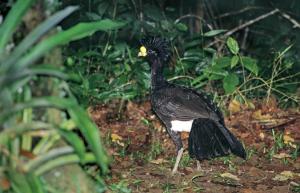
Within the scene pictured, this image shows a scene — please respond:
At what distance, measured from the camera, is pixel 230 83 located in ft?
23.0

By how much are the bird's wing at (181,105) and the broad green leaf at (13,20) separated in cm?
255

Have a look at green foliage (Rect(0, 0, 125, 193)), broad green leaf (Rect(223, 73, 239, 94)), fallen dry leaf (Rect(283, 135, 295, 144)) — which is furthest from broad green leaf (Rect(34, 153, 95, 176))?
broad green leaf (Rect(223, 73, 239, 94))

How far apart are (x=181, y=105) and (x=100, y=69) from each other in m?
2.06

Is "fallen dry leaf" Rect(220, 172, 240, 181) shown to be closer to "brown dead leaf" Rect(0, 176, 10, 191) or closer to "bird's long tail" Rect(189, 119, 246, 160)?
"bird's long tail" Rect(189, 119, 246, 160)

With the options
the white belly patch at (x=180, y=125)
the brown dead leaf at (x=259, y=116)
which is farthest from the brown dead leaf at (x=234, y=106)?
the white belly patch at (x=180, y=125)

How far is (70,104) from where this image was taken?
3.54 meters

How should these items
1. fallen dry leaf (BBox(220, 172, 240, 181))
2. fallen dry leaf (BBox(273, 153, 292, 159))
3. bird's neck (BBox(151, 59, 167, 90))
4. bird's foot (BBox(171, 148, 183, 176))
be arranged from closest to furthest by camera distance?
fallen dry leaf (BBox(220, 172, 240, 181)) < bird's foot (BBox(171, 148, 183, 176)) < fallen dry leaf (BBox(273, 153, 292, 159)) < bird's neck (BBox(151, 59, 167, 90))

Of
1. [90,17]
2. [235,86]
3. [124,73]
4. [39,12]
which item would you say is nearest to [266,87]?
[235,86]

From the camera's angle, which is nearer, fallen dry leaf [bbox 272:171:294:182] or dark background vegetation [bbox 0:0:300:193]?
dark background vegetation [bbox 0:0:300:193]

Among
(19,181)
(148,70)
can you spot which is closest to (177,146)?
(148,70)

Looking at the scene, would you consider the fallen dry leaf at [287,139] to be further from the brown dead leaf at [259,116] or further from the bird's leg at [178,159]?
the bird's leg at [178,159]

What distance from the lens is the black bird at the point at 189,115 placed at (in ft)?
18.9

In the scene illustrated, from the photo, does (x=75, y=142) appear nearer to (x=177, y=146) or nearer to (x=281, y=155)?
(x=177, y=146)

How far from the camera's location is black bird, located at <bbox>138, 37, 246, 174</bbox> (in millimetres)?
5762
